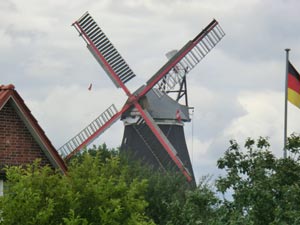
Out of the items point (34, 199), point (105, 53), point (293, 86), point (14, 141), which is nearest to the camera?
point (34, 199)

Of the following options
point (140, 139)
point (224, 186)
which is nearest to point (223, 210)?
point (224, 186)

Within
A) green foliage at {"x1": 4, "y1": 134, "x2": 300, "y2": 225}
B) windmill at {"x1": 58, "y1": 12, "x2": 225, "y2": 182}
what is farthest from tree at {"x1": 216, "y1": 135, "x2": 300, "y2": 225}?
windmill at {"x1": 58, "y1": 12, "x2": 225, "y2": 182}

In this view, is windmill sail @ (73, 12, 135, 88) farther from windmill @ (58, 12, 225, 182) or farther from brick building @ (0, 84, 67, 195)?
brick building @ (0, 84, 67, 195)

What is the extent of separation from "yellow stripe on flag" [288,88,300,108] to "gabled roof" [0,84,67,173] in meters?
14.6

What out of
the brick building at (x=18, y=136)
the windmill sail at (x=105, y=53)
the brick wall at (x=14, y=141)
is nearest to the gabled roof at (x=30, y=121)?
the brick building at (x=18, y=136)

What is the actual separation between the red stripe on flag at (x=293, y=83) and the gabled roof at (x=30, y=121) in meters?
15.1

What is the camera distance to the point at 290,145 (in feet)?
125

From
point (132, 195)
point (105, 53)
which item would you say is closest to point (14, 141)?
point (132, 195)

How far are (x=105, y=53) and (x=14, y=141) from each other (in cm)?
3892

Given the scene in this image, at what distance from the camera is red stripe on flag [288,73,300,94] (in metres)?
47.8

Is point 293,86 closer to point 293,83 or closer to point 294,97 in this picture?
point 293,83

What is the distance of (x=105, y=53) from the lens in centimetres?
7294

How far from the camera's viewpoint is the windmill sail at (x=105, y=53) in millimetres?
72875

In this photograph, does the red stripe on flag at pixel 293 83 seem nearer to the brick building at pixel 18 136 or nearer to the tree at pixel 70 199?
the brick building at pixel 18 136
